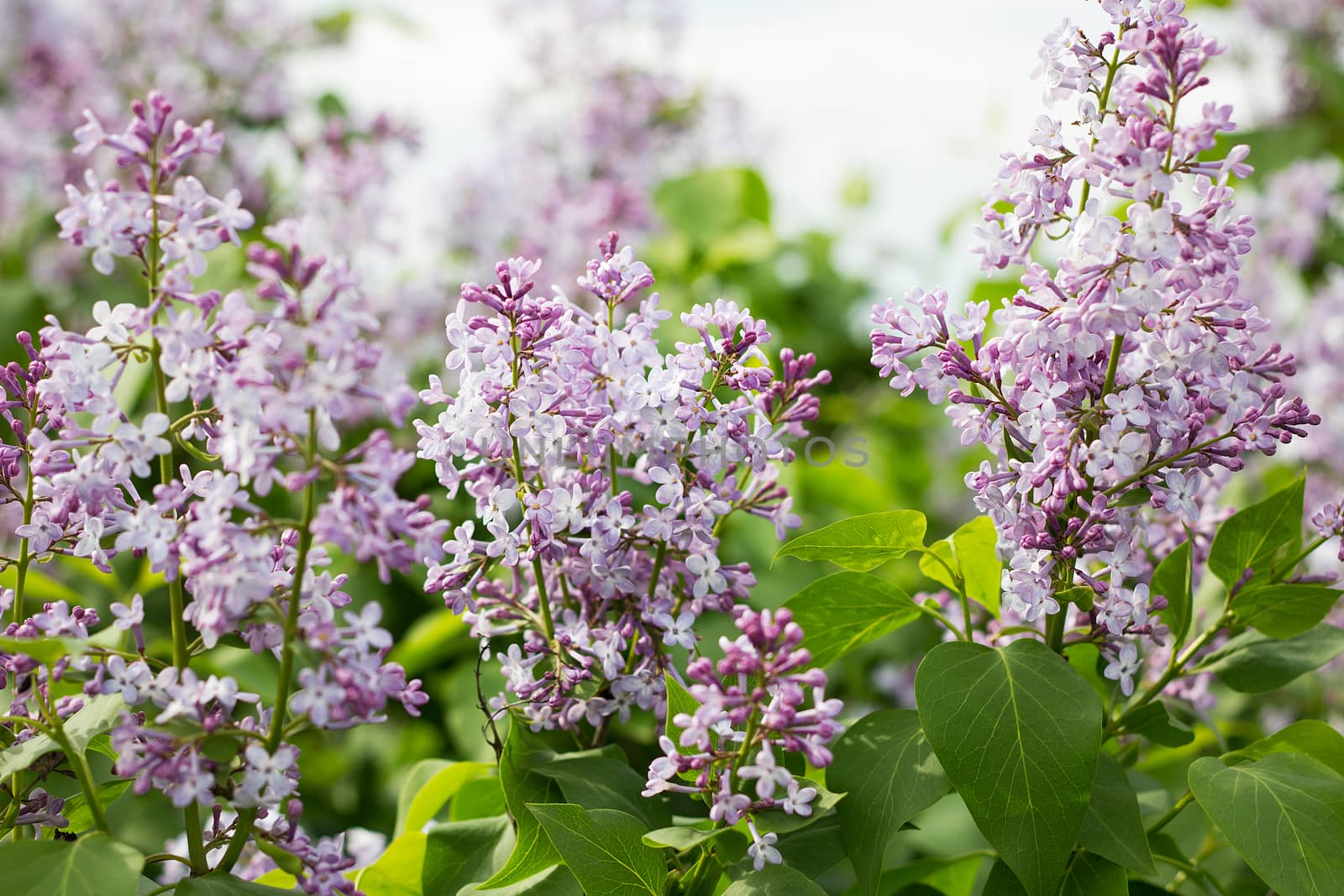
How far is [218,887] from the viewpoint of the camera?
71 centimetres

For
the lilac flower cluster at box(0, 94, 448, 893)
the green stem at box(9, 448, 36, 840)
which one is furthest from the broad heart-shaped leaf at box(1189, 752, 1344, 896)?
the green stem at box(9, 448, 36, 840)

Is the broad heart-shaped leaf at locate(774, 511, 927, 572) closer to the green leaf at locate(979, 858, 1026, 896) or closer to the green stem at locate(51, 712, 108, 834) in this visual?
the green leaf at locate(979, 858, 1026, 896)

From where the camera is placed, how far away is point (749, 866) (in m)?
0.79

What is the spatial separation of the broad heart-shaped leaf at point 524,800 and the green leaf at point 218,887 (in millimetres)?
150

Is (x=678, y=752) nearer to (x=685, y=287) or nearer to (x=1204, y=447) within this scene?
(x=1204, y=447)

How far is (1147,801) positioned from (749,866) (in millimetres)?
458

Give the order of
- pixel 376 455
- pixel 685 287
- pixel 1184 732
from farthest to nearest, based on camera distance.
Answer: pixel 685 287, pixel 1184 732, pixel 376 455

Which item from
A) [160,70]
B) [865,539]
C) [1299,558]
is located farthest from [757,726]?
[160,70]

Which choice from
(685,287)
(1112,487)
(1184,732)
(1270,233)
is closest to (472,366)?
(1112,487)

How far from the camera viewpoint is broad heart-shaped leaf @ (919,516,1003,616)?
3.14 ft

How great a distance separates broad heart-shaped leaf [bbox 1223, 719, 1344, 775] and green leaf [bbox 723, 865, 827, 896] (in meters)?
0.41

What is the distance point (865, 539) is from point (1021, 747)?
0.19 m

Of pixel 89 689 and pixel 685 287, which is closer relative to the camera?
pixel 89 689

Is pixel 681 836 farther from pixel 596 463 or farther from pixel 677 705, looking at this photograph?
pixel 596 463
